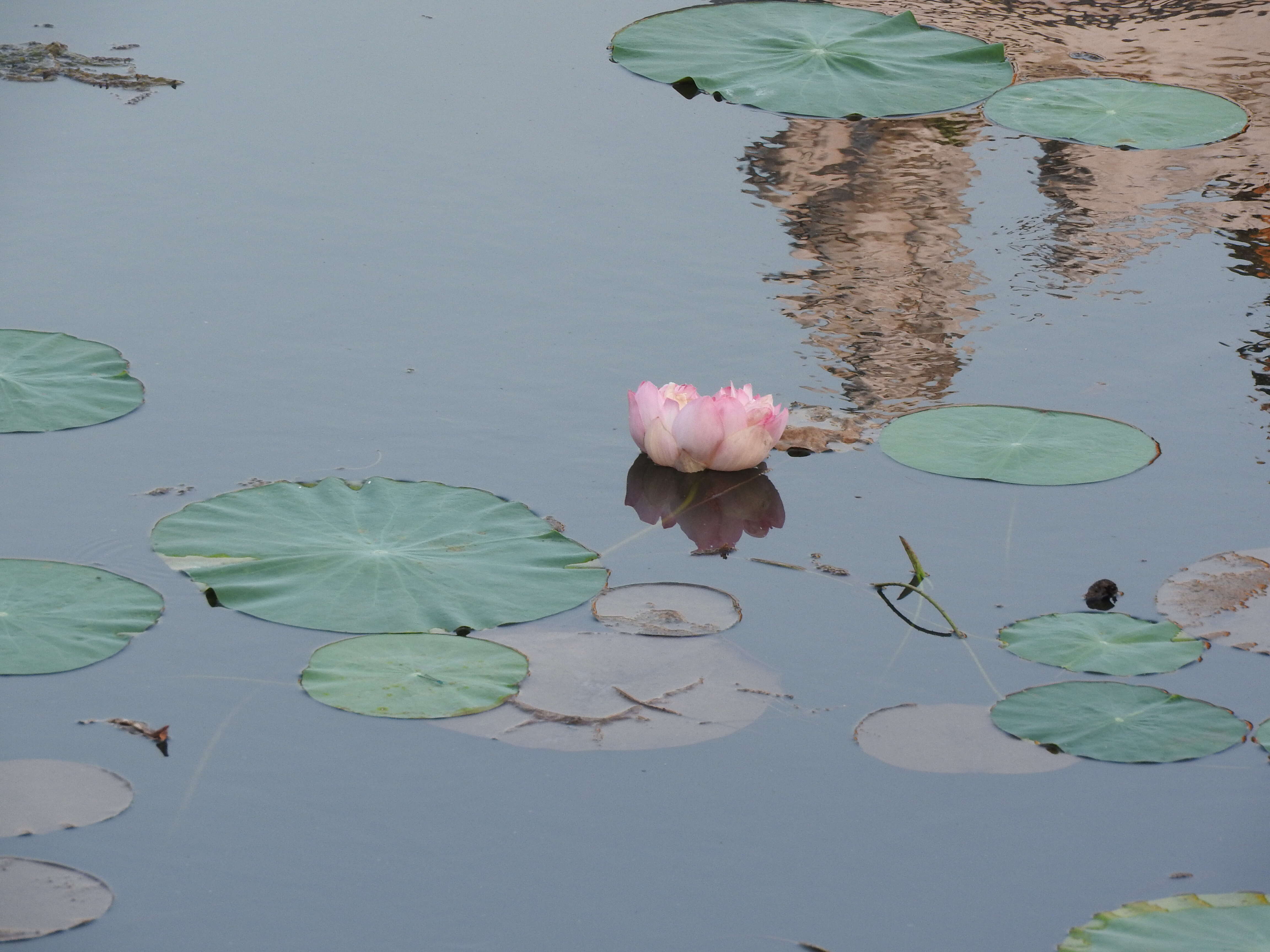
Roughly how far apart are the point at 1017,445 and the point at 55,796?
1612mm

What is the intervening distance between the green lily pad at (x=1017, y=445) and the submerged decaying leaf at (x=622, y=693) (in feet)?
2.20

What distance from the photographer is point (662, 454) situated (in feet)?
8.15

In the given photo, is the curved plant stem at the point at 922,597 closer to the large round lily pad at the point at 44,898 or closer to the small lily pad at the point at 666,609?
the small lily pad at the point at 666,609

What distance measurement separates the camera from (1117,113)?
3980mm

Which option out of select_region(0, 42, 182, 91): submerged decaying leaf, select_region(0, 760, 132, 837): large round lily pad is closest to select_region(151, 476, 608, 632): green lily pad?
select_region(0, 760, 132, 837): large round lily pad

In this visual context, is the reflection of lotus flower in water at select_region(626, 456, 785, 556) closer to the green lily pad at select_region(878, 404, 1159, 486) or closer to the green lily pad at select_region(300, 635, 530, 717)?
the green lily pad at select_region(878, 404, 1159, 486)

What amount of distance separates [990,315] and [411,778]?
5.77ft

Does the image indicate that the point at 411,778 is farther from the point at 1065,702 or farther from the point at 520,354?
the point at 520,354

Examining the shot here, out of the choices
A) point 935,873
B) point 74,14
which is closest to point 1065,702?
point 935,873

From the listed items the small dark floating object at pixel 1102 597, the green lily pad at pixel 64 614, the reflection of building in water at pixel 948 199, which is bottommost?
the green lily pad at pixel 64 614

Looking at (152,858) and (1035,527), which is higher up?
(1035,527)

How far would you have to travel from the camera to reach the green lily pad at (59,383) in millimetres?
2549

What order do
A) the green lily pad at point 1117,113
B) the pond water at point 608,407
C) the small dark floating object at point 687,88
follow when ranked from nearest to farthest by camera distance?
the pond water at point 608,407 → the green lily pad at point 1117,113 → the small dark floating object at point 687,88

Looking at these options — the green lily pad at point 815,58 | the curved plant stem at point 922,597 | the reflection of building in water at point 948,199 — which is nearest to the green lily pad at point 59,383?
the reflection of building in water at point 948,199
